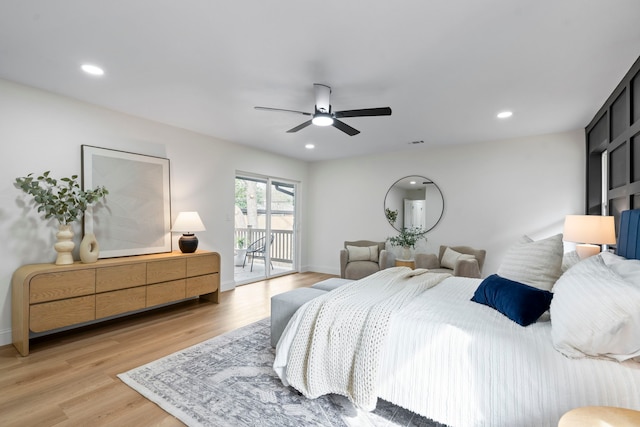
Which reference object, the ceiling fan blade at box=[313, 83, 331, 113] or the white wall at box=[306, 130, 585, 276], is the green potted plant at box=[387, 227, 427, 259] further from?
the ceiling fan blade at box=[313, 83, 331, 113]

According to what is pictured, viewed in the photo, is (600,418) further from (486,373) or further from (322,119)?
(322,119)

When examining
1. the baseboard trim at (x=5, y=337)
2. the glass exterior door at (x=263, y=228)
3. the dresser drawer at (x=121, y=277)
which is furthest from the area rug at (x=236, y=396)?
the glass exterior door at (x=263, y=228)

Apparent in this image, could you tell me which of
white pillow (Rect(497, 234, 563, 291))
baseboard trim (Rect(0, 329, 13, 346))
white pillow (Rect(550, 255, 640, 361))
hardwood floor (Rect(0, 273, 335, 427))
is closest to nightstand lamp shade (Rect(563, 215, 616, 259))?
white pillow (Rect(497, 234, 563, 291))

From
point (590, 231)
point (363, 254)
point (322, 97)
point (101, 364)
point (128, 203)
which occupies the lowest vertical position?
point (101, 364)

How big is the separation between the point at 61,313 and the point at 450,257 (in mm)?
4753

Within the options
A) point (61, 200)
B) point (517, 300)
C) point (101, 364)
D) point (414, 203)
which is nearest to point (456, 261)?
point (414, 203)

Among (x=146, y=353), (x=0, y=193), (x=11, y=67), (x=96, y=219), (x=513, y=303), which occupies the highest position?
(x=11, y=67)

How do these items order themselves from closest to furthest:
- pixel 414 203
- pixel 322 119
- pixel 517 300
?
pixel 517 300, pixel 322 119, pixel 414 203

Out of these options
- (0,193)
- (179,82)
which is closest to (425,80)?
(179,82)

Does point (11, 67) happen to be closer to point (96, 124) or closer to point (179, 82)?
point (96, 124)

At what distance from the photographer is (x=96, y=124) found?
3422 mm

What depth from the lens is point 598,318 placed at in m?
1.29

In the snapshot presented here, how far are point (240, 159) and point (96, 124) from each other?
2109 millimetres

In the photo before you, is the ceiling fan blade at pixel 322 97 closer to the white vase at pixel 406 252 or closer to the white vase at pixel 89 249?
the white vase at pixel 89 249
